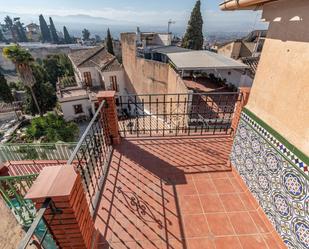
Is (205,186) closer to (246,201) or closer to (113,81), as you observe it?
(246,201)

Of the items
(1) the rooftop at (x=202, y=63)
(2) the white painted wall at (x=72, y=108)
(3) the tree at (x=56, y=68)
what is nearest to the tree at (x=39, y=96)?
(2) the white painted wall at (x=72, y=108)

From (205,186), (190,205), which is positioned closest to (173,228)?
(190,205)

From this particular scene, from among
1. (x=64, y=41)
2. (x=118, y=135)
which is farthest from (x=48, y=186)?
(x=64, y=41)

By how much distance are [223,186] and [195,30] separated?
26.2 meters

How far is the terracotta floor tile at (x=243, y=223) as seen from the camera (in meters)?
2.75

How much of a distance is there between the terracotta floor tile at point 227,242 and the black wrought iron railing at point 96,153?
1.93 meters

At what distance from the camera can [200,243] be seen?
259cm

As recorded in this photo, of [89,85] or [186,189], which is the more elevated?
[186,189]

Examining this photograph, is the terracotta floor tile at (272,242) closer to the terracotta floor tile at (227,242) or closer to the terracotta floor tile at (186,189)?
the terracotta floor tile at (227,242)

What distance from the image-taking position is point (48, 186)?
5.98 feet

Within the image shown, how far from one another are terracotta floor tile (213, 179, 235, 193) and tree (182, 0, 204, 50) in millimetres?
25589

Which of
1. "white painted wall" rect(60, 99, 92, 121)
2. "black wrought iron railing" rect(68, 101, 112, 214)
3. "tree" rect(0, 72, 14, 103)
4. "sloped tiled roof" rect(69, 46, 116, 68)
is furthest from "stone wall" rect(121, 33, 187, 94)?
"tree" rect(0, 72, 14, 103)

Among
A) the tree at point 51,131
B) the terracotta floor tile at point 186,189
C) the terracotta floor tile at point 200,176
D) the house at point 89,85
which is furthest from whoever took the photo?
the house at point 89,85

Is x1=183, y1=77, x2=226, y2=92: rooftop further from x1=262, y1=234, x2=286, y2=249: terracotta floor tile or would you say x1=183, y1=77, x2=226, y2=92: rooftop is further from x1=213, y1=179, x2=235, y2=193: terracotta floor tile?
x1=262, y1=234, x2=286, y2=249: terracotta floor tile
